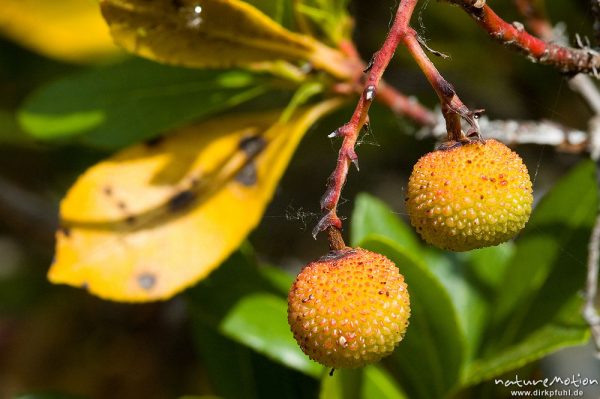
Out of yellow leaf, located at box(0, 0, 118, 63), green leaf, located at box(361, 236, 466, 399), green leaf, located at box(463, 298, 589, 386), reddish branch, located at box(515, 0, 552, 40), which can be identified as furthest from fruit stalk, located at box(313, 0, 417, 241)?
yellow leaf, located at box(0, 0, 118, 63)

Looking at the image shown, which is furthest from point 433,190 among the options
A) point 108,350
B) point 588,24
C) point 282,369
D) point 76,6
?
point 108,350

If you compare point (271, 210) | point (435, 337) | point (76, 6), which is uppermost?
point (76, 6)

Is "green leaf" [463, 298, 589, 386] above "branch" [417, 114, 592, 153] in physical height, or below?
below

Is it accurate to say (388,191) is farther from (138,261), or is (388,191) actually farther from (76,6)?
(138,261)

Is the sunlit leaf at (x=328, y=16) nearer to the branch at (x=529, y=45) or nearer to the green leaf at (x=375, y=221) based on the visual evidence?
the green leaf at (x=375, y=221)

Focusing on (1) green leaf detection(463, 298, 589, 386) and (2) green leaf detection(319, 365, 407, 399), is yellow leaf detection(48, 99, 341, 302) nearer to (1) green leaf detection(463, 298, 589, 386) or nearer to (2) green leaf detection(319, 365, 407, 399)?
(2) green leaf detection(319, 365, 407, 399)
